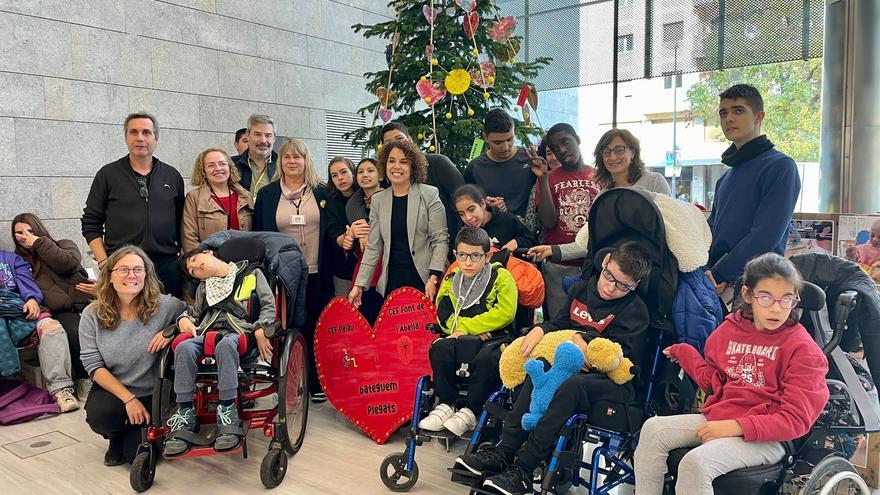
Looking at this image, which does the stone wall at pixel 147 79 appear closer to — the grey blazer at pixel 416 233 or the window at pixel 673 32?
the grey blazer at pixel 416 233

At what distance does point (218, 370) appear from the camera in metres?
3.04

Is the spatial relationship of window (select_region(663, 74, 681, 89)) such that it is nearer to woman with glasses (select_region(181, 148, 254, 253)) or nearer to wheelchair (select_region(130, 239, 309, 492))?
woman with glasses (select_region(181, 148, 254, 253))

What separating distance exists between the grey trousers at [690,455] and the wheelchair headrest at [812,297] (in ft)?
1.59

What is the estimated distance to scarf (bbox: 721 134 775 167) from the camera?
2.89 m

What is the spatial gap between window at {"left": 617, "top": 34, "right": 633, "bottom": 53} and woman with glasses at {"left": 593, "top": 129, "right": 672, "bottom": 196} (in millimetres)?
3142

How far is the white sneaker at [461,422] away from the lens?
2855 millimetres

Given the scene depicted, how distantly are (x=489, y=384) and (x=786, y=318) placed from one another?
4.18 ft

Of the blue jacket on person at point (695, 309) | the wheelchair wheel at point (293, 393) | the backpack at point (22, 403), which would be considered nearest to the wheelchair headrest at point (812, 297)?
the blue jacket on person at point (695, 309)

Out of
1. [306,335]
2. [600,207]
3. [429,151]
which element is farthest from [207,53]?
[600,207]

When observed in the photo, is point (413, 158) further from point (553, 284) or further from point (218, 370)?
point (218, 370)

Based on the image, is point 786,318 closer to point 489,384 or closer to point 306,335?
point 489,384

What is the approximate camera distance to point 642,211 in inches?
107

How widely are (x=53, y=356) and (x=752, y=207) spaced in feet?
14.3

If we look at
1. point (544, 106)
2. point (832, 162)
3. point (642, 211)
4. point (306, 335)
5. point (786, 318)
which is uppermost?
point (544, 106)
